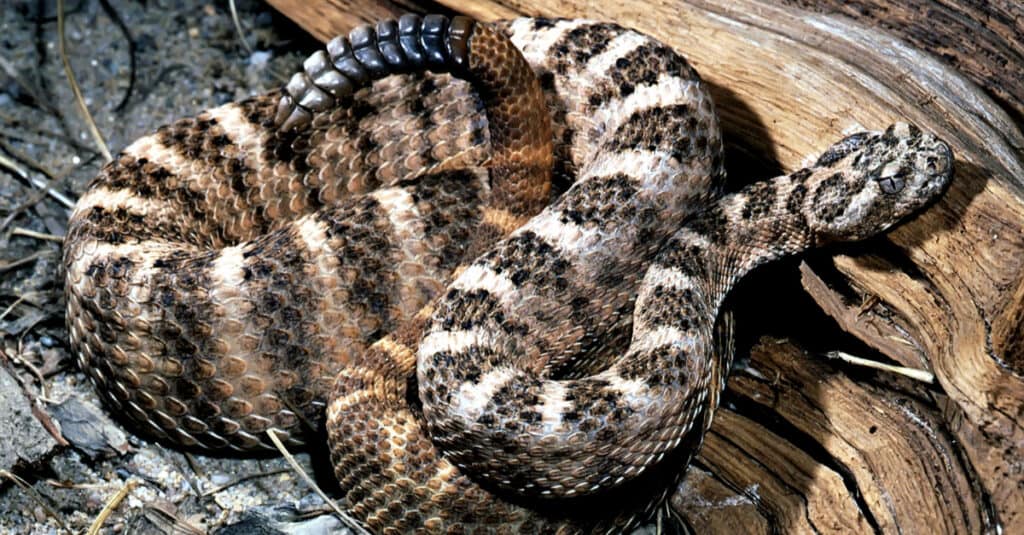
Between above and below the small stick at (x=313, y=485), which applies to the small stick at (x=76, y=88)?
above

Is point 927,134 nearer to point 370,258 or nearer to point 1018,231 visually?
point 1018,231

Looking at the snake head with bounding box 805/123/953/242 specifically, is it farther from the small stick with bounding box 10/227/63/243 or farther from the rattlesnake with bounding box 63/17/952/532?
the small stick with bounding box 10/227/63/243

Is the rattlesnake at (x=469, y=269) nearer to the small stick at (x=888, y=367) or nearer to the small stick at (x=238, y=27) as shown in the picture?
the small stick at (x=888, y=367)

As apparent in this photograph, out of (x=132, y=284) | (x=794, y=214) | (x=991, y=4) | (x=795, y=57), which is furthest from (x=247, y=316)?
(x=991, y=4)

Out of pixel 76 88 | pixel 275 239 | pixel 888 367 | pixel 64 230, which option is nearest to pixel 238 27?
pixel 76 88

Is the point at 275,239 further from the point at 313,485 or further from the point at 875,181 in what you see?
the point at 875,181

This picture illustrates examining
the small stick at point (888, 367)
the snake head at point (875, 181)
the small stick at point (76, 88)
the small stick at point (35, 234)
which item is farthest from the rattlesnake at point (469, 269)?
the small stick at point (76, 88)
